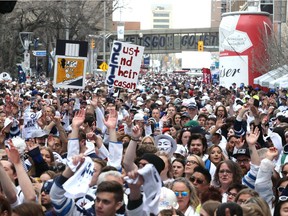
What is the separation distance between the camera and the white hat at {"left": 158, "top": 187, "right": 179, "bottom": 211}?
7153mm

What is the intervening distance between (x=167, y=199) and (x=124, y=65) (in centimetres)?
1352

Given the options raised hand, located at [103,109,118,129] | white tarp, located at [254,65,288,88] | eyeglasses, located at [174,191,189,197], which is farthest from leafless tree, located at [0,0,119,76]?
eyeglasses, located at [174,191,189,197]

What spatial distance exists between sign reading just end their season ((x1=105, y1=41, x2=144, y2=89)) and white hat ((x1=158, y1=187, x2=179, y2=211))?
13.0 meters

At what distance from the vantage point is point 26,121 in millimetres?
14742

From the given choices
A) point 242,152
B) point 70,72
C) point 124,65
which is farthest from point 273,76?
point 242,152

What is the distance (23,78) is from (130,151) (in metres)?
38.3

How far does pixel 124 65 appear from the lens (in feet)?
67.9

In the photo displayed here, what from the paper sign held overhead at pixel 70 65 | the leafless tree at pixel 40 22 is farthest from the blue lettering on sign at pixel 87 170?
the leafless tree at pixel 40 22

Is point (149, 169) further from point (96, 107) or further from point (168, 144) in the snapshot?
point (96, 107)

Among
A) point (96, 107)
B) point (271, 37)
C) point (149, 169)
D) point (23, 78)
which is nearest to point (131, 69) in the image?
point (96, 107)

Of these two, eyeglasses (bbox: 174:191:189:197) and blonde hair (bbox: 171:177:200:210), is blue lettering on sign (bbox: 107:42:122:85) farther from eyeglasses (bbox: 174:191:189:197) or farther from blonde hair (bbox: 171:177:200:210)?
eyeglasses (bbox: 174:191:189:197)

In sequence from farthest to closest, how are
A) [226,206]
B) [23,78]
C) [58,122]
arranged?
[23,78], [58,122], [226,206]

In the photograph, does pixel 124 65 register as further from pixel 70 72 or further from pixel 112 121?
pixel 112 121

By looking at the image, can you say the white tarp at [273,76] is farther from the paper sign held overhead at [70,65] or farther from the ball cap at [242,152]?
the ball cap at [242,152]
